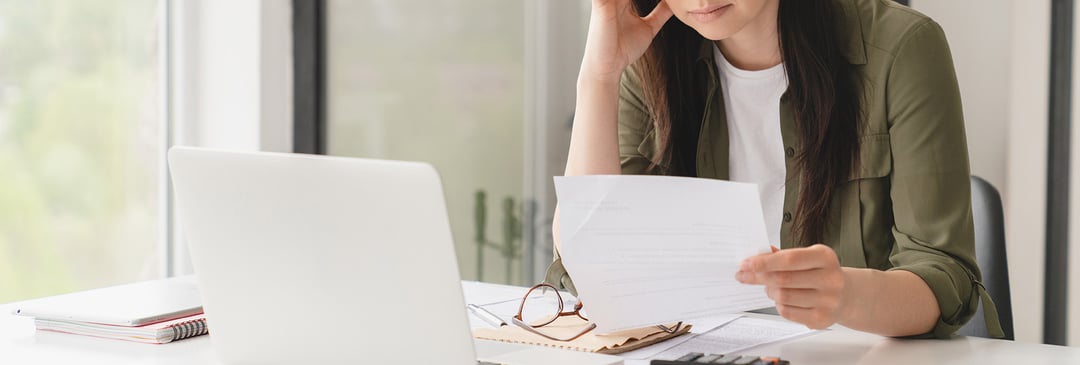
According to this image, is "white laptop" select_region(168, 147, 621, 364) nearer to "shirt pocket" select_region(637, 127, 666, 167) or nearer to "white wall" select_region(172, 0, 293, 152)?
"shirt pocket" select_region(637, 127, 666, 167)

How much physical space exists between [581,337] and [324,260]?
12.2 inches

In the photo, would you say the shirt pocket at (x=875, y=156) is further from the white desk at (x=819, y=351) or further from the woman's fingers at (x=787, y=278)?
the woman's fingers at (x=787, y=278)

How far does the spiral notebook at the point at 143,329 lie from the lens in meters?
1.08

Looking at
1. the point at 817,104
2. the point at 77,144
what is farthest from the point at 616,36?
the point at 77,144

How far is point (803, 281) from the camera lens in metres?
0.92

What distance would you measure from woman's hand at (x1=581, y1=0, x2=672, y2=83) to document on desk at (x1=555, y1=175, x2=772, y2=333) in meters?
0.54

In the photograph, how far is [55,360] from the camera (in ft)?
3.28

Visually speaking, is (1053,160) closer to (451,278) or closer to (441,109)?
(441,109)

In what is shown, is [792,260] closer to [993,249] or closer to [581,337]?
[581,337]

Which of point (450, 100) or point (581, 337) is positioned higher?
point (450, 100)

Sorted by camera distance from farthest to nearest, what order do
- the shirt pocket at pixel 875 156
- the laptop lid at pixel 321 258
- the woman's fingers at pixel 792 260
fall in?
the shirt pocket at pixel 875 156, the woman's fingers at pixel 792 260, the laptop lid at pixel 321 258

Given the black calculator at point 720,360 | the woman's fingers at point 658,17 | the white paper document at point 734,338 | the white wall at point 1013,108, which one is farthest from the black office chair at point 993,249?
the white wall at point 1013,108

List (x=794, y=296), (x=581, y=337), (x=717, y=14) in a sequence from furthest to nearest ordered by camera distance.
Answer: (x=717, y=14) < (x=581, y=337) < (x=794, y=296)

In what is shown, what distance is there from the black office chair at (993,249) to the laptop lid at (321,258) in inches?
34.0
